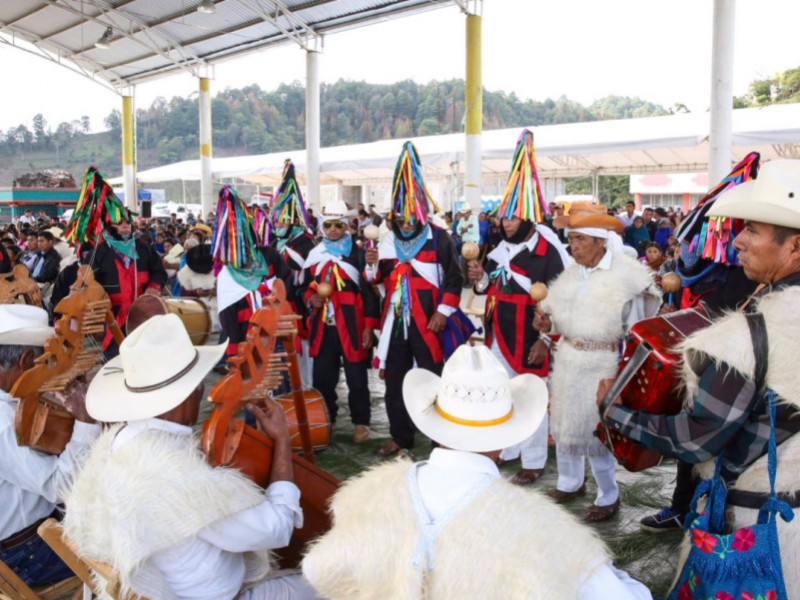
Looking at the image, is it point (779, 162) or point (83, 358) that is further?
point (83, 358)

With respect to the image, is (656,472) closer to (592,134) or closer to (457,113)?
(592,134)

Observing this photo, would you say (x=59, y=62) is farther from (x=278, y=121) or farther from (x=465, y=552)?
(x=278, y=121)

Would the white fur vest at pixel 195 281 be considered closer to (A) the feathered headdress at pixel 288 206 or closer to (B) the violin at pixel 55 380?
(A) the feathered headdress at pixel 288 206

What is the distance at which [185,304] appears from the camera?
7250mm

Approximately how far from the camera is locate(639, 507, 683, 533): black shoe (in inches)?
146

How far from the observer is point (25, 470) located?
2473 mm

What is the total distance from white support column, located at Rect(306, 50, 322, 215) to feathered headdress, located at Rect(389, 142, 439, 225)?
13.0 metres

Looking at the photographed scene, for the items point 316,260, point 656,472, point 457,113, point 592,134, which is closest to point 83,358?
point 316,260

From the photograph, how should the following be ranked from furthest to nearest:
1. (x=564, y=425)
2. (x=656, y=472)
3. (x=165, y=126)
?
(x=165, y=126)
(x=656, y=472)
(x=564, y=425)

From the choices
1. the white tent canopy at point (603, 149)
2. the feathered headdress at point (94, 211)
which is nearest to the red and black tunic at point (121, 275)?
the feathered headdress at point (94, 211)

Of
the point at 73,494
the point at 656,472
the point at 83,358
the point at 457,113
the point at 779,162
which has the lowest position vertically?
the point at 656,472

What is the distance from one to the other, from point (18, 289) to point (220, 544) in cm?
468

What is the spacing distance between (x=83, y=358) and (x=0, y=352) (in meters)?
0.31

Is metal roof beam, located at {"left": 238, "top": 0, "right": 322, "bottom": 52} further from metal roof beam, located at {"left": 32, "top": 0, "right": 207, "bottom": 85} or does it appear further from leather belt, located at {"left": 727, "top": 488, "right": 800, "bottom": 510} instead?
leather belt, located at {"left": 727, "top": 488, "right": 800, "bottom": 510}
